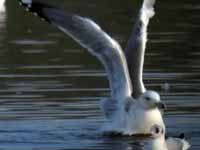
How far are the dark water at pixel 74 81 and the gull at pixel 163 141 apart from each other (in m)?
0.14

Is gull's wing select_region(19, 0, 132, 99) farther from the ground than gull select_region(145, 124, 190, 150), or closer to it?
farther from the ground

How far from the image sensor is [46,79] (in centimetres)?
2056

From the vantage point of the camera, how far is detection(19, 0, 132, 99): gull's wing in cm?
1716

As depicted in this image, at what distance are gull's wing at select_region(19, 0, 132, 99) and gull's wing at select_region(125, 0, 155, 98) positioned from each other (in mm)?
150

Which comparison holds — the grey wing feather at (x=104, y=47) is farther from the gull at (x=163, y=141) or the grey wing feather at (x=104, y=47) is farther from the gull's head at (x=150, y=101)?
the gull at (x=163, y=141)

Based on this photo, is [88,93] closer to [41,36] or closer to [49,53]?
[49,53]

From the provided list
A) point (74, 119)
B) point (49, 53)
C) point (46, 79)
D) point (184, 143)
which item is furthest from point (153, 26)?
point (184, 143)

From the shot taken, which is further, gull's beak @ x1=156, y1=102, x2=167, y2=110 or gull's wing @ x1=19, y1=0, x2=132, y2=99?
gull's wing @ x1=19, y1=0, x2=132, y2=99

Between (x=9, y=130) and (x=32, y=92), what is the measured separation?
7.91 ft

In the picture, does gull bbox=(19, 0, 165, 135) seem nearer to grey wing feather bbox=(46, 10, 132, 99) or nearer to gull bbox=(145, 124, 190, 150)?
grey wing feather bbox=(46, 10, 132, 99)

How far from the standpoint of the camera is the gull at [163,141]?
51.6 ft

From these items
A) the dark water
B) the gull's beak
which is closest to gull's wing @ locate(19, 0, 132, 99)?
the gull's beak

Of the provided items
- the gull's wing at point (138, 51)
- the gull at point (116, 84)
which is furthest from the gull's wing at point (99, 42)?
the gull's wing at point (138, 51)

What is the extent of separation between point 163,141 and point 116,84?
1.16 meters
